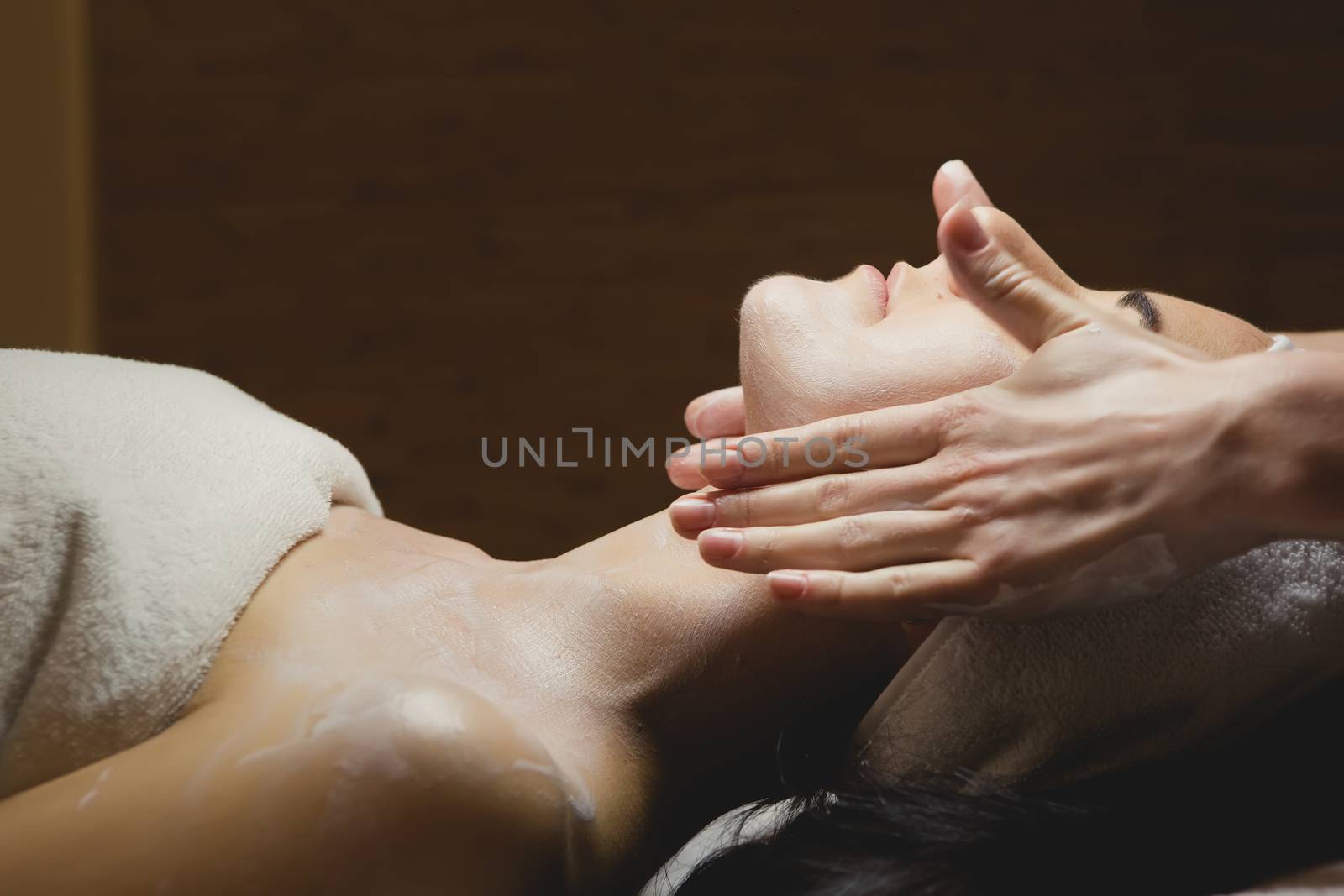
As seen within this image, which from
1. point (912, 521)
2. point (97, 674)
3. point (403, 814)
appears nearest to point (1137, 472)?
point (912, 521)

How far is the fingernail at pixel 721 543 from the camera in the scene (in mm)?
830

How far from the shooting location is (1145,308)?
3.11ft

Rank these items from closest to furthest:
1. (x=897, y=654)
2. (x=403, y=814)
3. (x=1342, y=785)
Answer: (x=403, y=814), (x=1342, y=785), (x=897, y=654)

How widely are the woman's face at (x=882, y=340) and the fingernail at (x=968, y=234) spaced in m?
0.07

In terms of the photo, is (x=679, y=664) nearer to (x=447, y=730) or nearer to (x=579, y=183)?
(x=447, y=730)

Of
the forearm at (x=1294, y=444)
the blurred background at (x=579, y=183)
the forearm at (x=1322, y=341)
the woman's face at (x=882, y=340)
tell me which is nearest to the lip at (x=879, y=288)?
the woman's face at (x=882, y=340)

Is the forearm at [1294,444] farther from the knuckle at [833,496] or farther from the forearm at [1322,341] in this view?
the forearm at [1322,341]

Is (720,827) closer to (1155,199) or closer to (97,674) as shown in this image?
(97,674)

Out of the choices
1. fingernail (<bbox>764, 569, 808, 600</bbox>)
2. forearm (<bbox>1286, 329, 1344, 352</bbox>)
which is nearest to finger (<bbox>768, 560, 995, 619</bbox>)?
fingernail (<bbox>764, 569, 808, 600</bbox>)

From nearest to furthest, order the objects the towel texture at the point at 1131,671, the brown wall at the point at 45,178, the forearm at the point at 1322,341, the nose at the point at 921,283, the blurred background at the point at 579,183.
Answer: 1. the towel texture at the point at 1131,671
2. the nose at the point at 921,283
3. the forearm at the point at 1322,341
4. the brown wall at the point at 45,178
5. the blurred background at the point at 579,183

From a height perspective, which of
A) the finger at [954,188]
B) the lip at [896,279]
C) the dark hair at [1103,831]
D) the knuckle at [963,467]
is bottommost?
the dark hair at [1103,831]

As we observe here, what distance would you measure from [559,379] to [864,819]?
1400 mm

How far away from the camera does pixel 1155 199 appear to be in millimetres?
2119

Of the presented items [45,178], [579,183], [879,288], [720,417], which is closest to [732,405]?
[720,417]
